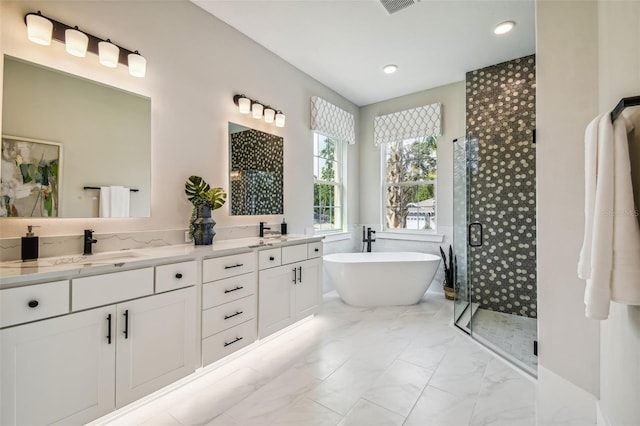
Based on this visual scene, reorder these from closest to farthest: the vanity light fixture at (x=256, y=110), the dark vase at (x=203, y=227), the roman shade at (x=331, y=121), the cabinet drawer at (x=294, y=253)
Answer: the dark vase at (x=203, y=227), the cabinet drawer at (x=294, y=253), the vanity light fixture at (x=256, y=110), the roman shade at (x=331, y=121)

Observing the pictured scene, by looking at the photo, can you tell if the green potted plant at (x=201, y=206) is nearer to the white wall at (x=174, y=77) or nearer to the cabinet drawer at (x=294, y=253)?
the white wall at (x=174, y=77)

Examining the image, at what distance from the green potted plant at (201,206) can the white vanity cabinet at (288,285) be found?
0.46m

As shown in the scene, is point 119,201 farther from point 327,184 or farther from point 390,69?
point 390,69

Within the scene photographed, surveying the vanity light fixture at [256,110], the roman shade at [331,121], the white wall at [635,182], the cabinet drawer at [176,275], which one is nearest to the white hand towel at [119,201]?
the cabinet drawer at [176,275]

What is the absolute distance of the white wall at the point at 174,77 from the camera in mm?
1699

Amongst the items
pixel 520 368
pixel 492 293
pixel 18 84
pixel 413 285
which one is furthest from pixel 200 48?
pixel 492 293

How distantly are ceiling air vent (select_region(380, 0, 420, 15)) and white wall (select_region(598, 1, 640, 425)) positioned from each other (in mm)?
1331

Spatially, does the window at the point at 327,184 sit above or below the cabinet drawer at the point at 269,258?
above

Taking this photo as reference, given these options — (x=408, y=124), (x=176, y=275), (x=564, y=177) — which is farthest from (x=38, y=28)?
(x=408, y=124)

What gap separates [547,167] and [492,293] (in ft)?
7.32

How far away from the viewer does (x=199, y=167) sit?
2.48 m

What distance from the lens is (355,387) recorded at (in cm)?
190

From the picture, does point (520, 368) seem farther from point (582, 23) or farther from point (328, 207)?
point (328, 207)

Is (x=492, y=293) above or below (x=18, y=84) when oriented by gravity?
below
